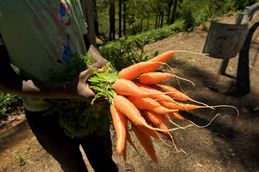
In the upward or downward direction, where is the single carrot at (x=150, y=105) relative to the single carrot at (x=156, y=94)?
downward

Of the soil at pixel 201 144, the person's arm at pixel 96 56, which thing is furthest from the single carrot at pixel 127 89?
the soil at pixel 201 144

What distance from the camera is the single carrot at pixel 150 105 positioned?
161 cm

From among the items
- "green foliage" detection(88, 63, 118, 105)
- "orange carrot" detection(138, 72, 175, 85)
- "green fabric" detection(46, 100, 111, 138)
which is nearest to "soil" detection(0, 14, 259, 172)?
"green fabric" detection(46, 100, 111, 138)

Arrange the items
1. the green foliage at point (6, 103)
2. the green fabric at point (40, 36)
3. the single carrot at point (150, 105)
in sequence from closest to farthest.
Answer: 1. the green fabric at point (40, 36)
2. the single carrot at point (150, 105)
3. the green foliage at point (6, 103)

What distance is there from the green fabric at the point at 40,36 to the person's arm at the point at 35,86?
0.07 meters

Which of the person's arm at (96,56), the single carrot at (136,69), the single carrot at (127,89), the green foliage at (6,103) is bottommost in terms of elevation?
the green foliage at (6,103)

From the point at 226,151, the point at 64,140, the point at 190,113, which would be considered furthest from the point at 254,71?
the point at 64,140

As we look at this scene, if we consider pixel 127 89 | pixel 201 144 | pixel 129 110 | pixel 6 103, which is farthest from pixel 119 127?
pixel 6 103

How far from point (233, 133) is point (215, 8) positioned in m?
7.29

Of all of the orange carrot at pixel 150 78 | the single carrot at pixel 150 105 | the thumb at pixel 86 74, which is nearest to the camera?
the thumb at pixel 86 74

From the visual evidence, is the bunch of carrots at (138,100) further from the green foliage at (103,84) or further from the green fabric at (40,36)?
A: the green fabric at (40,36)

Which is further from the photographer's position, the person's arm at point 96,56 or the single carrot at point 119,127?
the person's arm at point 96,56

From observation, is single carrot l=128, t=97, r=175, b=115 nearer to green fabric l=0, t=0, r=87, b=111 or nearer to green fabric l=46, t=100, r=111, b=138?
green fabric l=46, t=100, r=111, b=138

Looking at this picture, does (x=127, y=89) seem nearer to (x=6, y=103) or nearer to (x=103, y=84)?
(x=103, y=84)
